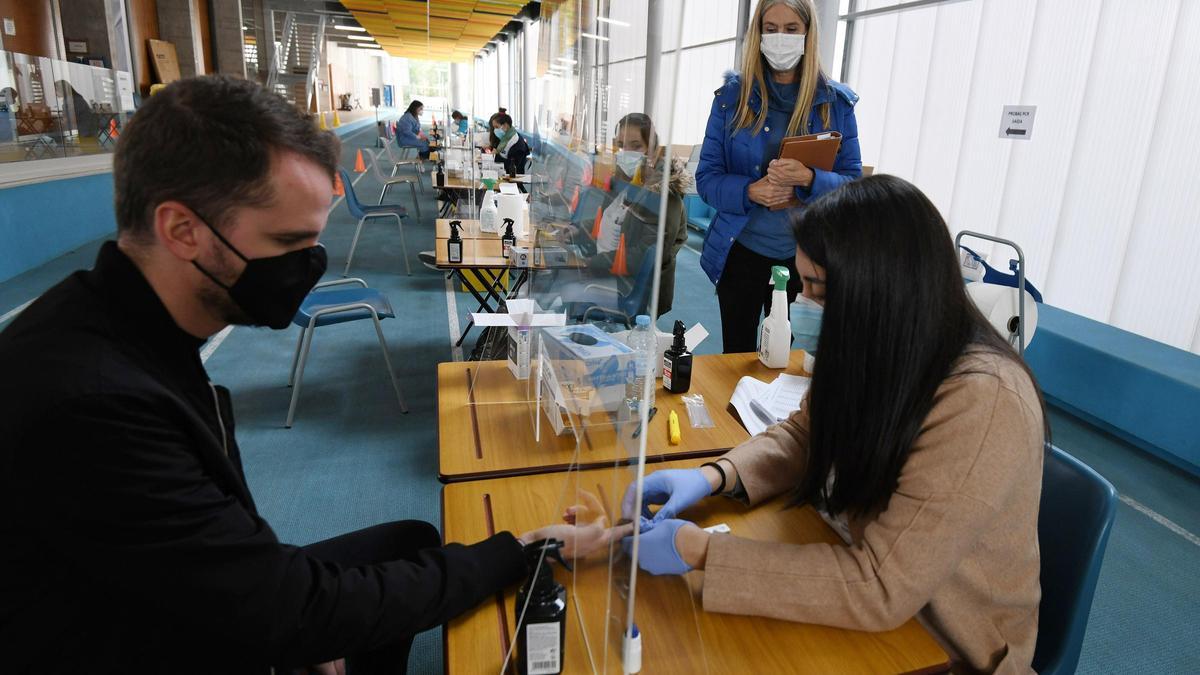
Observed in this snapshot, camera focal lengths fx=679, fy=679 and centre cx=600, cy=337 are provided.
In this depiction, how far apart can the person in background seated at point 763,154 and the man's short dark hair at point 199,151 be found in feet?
5.38

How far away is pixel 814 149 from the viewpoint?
2105 mm

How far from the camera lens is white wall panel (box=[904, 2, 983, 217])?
4.10 m

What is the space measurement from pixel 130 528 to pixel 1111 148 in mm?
4169

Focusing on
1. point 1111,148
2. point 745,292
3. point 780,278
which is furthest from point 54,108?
point 1111,148

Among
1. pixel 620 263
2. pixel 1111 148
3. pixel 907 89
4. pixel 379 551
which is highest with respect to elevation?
pixel 907 89

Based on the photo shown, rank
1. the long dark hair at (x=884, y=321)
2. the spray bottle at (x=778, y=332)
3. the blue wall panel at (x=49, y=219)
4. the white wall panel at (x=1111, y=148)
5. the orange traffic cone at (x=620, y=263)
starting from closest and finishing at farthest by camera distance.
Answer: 1. the long dark hair at (x=884, y=321)
2. the orange traffic cone at (x=620, y=263)
3. the spray bottle at (x=778, y=332)
4. the white wall panel at (x=1111, y=148)
5. the blue wall panel at (x=49, y=219)

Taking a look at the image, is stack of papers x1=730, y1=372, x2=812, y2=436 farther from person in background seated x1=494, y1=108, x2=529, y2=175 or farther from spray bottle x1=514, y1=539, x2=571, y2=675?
person in background seated x1=494, y1=108, x2=529, y2=175

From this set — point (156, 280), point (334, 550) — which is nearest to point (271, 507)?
point (334, 550)

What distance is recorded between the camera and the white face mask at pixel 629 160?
1.25 meters

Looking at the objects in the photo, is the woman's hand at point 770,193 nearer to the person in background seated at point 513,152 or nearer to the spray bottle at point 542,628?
the spray bottle at point 542,628

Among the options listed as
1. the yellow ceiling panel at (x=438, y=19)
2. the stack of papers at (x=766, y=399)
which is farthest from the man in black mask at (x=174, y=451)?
the yellow ceiling panel at (x=438, y=19)

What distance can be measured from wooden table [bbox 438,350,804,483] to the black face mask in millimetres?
487

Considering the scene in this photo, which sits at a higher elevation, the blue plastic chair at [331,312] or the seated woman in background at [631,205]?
the seated woman in background at [631,205]

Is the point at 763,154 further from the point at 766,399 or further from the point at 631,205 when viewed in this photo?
the point at 631,205
